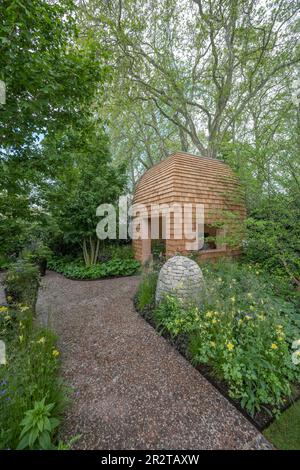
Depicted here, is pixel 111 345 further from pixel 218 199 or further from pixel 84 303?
pixel 218 199

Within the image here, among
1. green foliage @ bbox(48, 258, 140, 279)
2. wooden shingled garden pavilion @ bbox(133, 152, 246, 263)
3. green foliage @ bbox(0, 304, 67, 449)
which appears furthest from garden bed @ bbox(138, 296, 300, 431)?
green foliage @ bbox(48, 258, 140, 279)

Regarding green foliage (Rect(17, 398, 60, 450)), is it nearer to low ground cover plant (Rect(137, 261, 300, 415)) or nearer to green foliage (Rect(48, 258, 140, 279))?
low ground cover plant (Rect(137, 261, 300, 415))

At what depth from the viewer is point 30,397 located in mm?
1425

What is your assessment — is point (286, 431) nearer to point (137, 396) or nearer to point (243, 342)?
point (243, 342)

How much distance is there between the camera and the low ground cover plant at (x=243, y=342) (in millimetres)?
1637

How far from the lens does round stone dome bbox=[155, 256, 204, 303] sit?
2705 millimetres

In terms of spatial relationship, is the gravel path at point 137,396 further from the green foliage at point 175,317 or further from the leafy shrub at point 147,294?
the leafy shrub at point 147,294

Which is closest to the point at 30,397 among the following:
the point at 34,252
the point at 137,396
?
the point at 137,396

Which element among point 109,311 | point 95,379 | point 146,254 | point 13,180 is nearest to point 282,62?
point 146,254

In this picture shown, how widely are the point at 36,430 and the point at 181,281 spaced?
2113 millimetres

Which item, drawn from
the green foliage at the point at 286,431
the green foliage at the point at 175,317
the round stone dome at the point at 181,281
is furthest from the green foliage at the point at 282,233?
the green foliage at the point at 286,431

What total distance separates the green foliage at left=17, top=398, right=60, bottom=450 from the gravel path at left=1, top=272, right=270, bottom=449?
322 mm

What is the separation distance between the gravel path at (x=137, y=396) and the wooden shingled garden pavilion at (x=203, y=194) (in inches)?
87.9

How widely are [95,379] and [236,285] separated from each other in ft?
8.41
